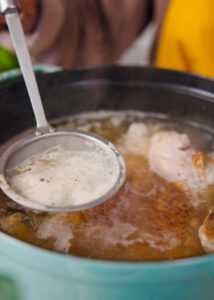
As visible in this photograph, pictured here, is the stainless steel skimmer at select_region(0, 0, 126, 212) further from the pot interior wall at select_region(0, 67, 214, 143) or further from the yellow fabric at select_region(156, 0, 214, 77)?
the yellow fabric at select_region(156, 0, 214, 77)

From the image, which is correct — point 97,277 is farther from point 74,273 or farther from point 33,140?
point 33,140

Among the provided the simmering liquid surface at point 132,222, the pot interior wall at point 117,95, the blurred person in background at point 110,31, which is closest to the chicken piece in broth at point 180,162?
the simmering liquid surface at point 132,222

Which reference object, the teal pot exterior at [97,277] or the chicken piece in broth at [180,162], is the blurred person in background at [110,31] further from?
the teal pot exterior at [97,277]

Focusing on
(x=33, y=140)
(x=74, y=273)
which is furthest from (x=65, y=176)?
(x=74, y=273)

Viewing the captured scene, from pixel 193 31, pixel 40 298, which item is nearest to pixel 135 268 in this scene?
pixel 40 298

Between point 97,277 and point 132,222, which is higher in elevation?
point 97,277

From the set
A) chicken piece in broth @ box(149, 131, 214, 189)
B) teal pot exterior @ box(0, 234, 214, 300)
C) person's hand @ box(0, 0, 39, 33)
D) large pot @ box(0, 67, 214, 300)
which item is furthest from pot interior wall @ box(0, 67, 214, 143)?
teal pot exterior @ box(0, 234, 214, 300)

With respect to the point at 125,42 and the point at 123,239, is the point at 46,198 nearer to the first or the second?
the point at 123,239
